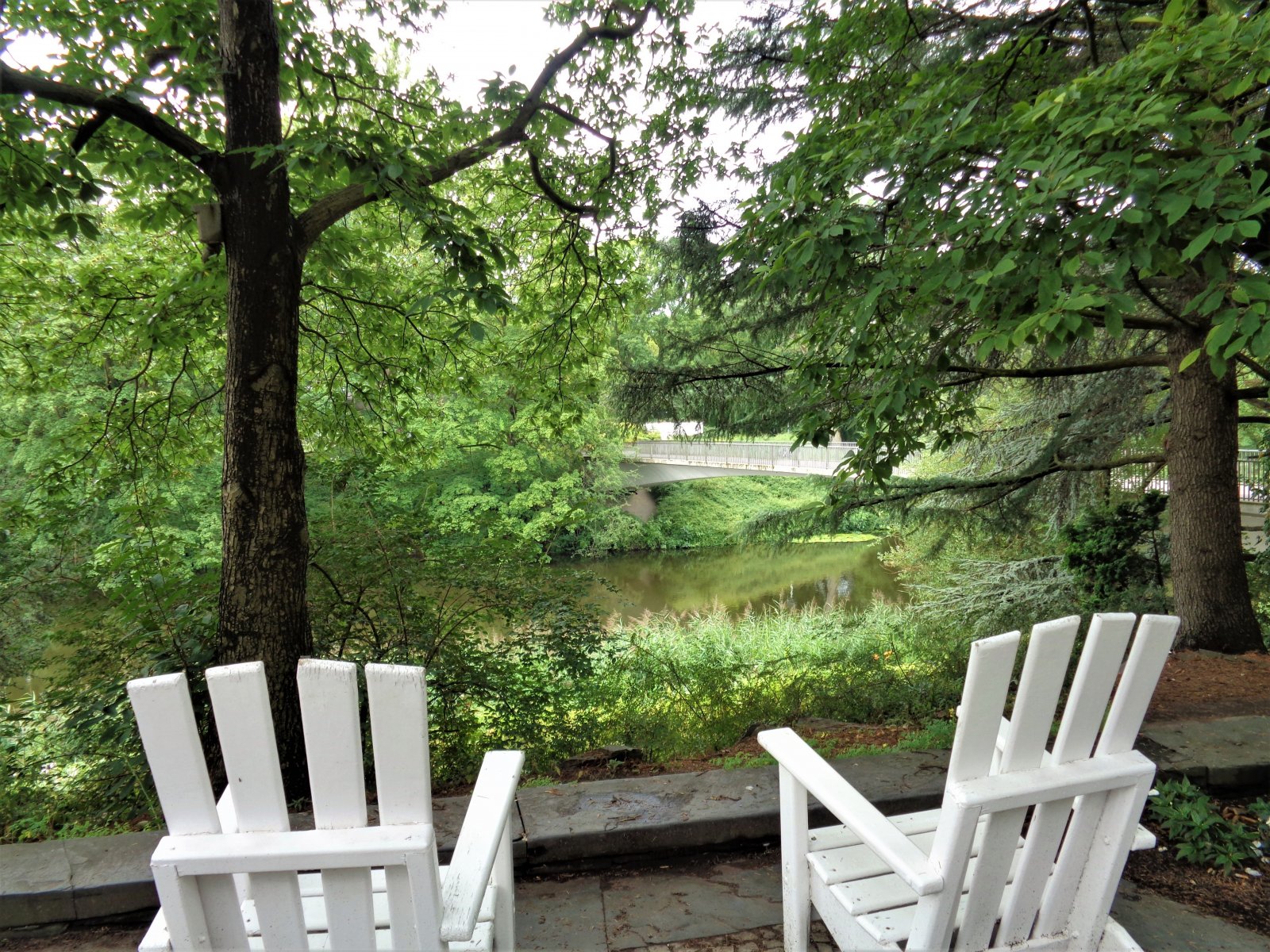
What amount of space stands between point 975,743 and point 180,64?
4874 mm

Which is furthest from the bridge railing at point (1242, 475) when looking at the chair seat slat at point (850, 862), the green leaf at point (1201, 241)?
the chair seat slat at point (850, 862)

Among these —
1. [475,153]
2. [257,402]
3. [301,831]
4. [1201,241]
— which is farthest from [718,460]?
[301,831]

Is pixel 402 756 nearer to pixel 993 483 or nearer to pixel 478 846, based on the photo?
pixel 478 846

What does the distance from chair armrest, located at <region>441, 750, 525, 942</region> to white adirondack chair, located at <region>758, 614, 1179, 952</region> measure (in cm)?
70

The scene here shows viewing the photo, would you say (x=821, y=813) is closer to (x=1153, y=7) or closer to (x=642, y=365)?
(x=642, y=365)

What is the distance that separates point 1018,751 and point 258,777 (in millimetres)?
1366

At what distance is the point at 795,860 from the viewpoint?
1.75 metres

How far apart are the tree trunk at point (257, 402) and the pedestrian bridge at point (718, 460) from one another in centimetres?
1510

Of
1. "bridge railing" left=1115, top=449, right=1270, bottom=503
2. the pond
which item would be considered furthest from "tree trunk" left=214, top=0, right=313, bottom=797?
the pond

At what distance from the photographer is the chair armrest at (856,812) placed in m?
1.34

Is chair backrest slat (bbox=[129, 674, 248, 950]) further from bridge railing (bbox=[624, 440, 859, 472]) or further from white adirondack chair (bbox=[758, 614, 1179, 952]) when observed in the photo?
bridge railing (bbox=[624, 440, 859, 472])

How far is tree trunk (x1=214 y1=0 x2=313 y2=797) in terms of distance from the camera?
2.88 m

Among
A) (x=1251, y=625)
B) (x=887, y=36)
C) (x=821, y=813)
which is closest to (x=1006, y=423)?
(x=1251, y=625)

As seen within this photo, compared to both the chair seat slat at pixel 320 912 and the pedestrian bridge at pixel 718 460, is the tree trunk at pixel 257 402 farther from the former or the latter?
the pedestrian bridge at pixel 718 460
